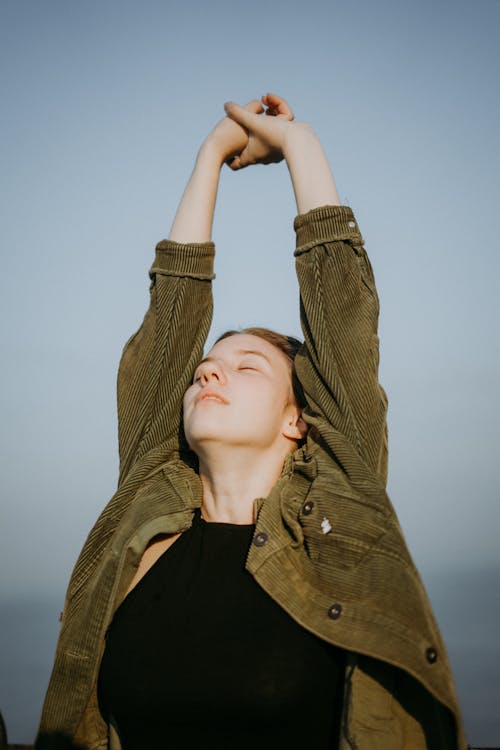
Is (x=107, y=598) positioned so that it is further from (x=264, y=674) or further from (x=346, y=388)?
(x=346, y=388)

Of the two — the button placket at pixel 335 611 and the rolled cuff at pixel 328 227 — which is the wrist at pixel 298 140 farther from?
the button placket at pixel 335 611

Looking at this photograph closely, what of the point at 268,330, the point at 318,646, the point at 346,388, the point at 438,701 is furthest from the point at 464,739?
the point at 268,330

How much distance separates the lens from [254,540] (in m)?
2.36

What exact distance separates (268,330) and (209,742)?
152 centimetres

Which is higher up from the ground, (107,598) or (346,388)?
(346,388)

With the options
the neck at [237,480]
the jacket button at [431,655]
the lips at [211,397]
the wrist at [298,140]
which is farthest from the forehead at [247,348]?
the jacket button at [431,655]

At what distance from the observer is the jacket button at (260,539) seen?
2346mm

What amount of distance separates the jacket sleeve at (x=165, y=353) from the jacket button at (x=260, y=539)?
2.03 feet

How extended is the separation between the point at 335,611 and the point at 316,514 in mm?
315

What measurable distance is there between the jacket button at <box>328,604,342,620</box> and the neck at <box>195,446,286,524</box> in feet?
1.67

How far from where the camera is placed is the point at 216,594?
7.60 feet

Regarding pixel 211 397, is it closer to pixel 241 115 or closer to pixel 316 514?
pixel 316 514

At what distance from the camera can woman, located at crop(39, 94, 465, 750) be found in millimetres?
2086

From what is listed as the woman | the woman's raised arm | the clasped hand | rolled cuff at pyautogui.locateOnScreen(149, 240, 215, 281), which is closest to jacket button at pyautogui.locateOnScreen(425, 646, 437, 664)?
the woman
